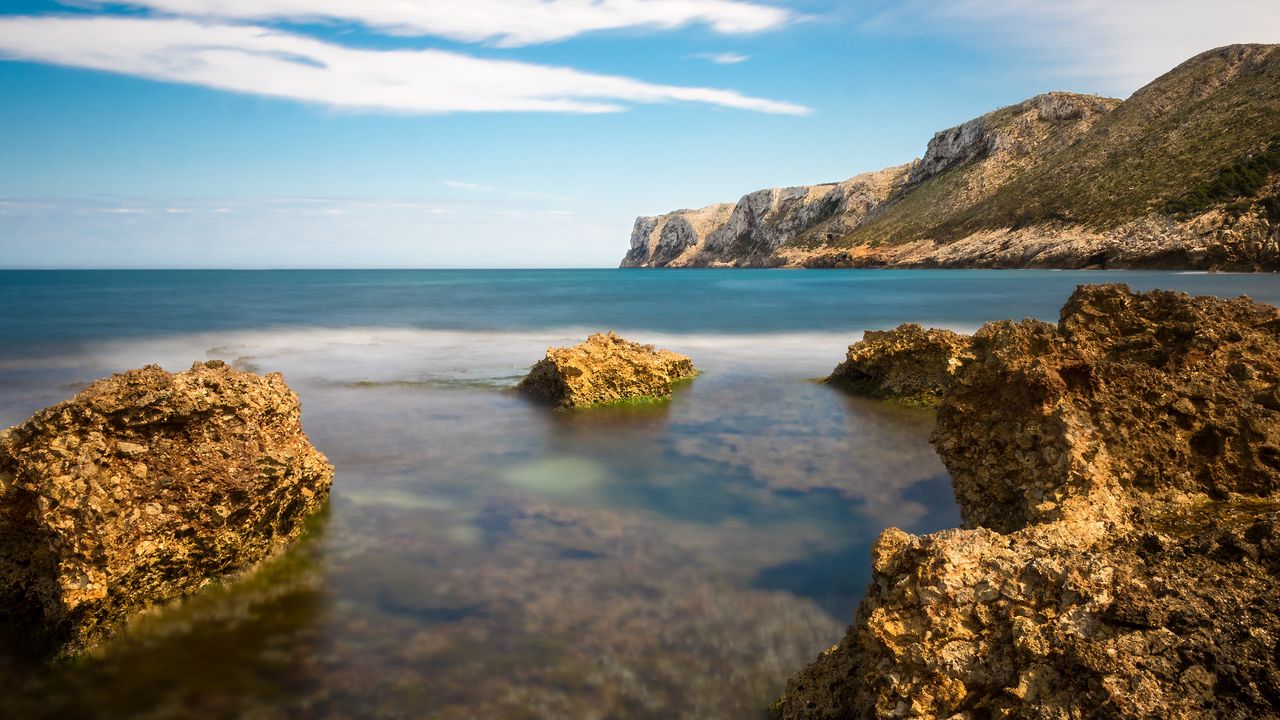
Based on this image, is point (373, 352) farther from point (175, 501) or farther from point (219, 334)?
point (175, 501)

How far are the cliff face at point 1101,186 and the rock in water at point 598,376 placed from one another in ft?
176

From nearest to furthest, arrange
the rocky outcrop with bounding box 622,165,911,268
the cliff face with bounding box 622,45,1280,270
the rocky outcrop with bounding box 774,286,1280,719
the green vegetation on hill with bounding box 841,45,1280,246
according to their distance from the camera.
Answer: the rocky outcrop with bounding box 774,286,1280,719
the cliff face with bounding box 622,45,1280,270
the green vegetation on hill with bounding box 841,45,1280,246
the rocky outcrop with bounding box 622,165,911,268

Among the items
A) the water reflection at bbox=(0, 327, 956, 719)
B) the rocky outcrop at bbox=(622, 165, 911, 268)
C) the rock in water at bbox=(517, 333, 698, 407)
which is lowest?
the water reflection at bbox=(0, 327, 956, 719)

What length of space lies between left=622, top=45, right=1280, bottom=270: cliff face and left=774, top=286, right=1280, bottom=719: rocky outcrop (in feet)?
186

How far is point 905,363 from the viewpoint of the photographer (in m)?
12.1

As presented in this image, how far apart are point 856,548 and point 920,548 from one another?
3.46m

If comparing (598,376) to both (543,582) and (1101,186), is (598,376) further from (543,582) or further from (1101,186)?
(1101,186)

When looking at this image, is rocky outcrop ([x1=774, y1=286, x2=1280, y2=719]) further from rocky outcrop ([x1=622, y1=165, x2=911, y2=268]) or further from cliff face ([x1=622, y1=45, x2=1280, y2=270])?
rocky outcrop ([x1=622, y1=165, x2=911, y2=268])

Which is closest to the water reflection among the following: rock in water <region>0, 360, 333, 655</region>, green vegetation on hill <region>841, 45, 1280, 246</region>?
rock in water <region>0, 360, 333, 655</region>

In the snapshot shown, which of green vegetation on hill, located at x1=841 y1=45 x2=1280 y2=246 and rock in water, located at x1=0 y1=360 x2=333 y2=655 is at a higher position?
green vegetation on hill, located at x1=841 y1=45 x2=1280 y2=246

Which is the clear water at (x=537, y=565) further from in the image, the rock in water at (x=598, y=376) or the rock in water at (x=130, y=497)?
the rock in water at (x=598, y=376)

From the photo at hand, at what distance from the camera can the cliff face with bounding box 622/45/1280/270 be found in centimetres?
5175

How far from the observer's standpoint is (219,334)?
84.9 ft

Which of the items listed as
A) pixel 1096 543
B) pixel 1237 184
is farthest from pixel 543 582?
pixel 1237 184
